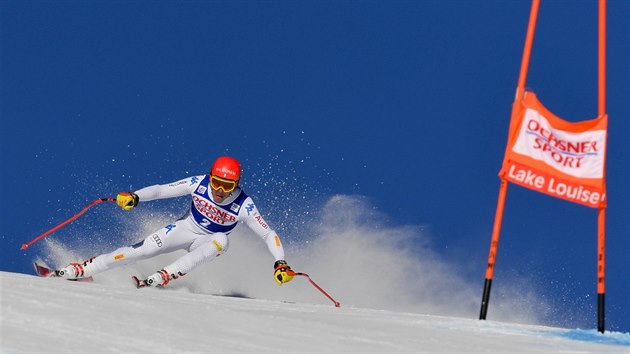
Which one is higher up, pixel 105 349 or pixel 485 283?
pixel 485 283

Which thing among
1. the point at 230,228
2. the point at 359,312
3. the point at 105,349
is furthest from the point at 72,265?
the point at 105,349

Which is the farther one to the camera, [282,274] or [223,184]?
[223,184]

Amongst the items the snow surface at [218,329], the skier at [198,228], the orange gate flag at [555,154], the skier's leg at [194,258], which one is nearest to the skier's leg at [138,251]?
the skier at [198,228]

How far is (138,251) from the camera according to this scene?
9.30 m

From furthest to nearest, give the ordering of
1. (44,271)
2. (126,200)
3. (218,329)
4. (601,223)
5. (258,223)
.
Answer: (258,223) → (126,200) → (44,271) → (601,223) → (218,329)

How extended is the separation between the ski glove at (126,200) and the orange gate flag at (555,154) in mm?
3879

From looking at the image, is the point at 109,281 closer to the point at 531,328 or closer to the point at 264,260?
the point at 264,260

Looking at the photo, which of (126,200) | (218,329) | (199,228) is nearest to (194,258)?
(199,228)

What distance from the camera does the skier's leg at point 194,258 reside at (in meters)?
9.05

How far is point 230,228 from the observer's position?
9648 millimetres

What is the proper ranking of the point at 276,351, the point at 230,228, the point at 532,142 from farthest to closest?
the point at 230,228
the point at 532,142
the point at 276,351

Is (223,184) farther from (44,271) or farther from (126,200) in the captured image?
(44,271)

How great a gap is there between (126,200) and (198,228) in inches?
33.3

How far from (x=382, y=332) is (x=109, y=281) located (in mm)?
4682
